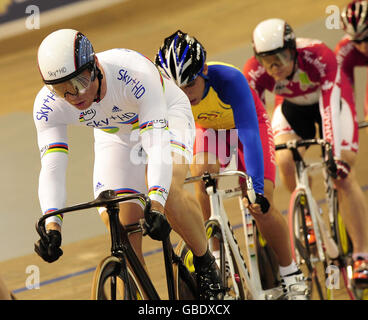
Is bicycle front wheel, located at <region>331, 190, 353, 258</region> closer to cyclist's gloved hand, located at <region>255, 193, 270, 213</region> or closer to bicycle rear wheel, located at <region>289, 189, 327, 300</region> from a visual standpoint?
bicycle rear wheel, located at <region>289, 189, 327, 300</region>

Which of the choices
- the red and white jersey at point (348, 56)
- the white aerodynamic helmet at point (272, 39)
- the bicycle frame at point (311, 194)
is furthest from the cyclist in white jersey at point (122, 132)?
the red and white jersey at point (348, 56)

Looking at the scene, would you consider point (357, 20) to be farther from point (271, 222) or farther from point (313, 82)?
point (271, 222)

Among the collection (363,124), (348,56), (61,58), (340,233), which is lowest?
(340,233)

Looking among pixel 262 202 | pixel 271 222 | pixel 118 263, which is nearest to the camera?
pixel 118 263

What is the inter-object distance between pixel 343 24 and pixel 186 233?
2.57 meters

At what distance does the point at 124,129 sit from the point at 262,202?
77cm

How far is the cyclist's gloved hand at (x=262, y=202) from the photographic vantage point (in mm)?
3375

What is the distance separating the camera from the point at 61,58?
2506 mm

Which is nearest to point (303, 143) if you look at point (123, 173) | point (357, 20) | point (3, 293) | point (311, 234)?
point (311, 234)

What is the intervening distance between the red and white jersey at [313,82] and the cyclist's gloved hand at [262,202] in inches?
36.2

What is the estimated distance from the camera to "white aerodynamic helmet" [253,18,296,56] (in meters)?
4.15

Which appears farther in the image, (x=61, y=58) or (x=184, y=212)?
(x=184, y=212)

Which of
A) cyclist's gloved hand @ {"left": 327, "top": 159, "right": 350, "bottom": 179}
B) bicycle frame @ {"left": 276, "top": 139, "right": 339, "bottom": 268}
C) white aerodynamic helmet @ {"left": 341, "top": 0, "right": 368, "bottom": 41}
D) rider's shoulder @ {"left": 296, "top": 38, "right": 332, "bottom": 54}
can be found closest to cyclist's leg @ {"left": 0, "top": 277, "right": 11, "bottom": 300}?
bicycle frame @ {"left": 276, "top": 139, "right": 339, "bottom": 268}

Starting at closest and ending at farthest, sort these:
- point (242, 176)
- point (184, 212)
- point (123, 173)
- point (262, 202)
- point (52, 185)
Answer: point (52, 185)
point (184, 212)
point (123, 173)
point (242, 176)
point (262, 202)
